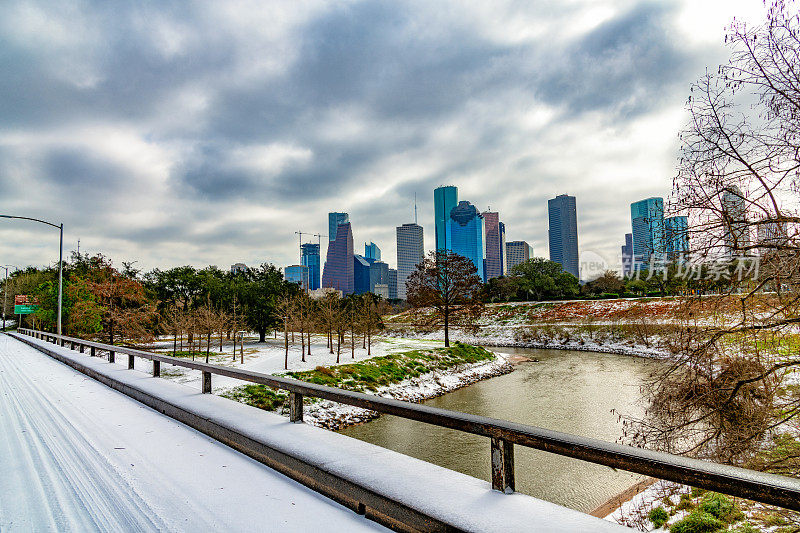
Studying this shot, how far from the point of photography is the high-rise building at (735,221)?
589 cm

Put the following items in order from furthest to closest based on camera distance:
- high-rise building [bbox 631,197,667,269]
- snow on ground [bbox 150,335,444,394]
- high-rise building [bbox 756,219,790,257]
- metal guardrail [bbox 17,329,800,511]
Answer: snow on ground [bbox 150,335,444,394] → high-rise building [bbox 631,197,667,269] → high-rise building [bbox 756,219,790,257] → metal guardrail [bbox 17,329,800,511]

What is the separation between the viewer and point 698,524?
6.41 metres

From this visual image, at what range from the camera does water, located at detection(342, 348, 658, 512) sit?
9.38 meters

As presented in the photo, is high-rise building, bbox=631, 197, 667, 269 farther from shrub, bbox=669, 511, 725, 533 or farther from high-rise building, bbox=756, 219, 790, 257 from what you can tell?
shrub, bbox=669, 511, 725, 533

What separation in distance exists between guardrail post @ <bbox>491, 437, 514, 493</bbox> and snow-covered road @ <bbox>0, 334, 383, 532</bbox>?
91 cm

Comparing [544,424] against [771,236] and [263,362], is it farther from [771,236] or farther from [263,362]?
[263,362]

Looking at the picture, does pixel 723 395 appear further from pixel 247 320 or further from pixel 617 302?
pixel 617 302

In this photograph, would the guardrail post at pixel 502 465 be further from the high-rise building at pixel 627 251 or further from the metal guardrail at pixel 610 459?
the high-rise building at pixel 627 251

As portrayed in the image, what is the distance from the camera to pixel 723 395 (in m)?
6.20

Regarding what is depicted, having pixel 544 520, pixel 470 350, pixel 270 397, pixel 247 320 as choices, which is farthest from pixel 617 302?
pixel 544 520

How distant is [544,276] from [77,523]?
83.6m

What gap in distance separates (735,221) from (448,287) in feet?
99.6

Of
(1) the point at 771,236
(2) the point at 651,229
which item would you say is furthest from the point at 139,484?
(1) the point at 771,236

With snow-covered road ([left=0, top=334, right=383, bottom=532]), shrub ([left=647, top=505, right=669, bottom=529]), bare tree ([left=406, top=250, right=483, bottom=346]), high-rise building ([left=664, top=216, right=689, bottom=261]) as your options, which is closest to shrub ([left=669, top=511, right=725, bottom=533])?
shrub ([left=647, top=505, right=669, bottom=529])
